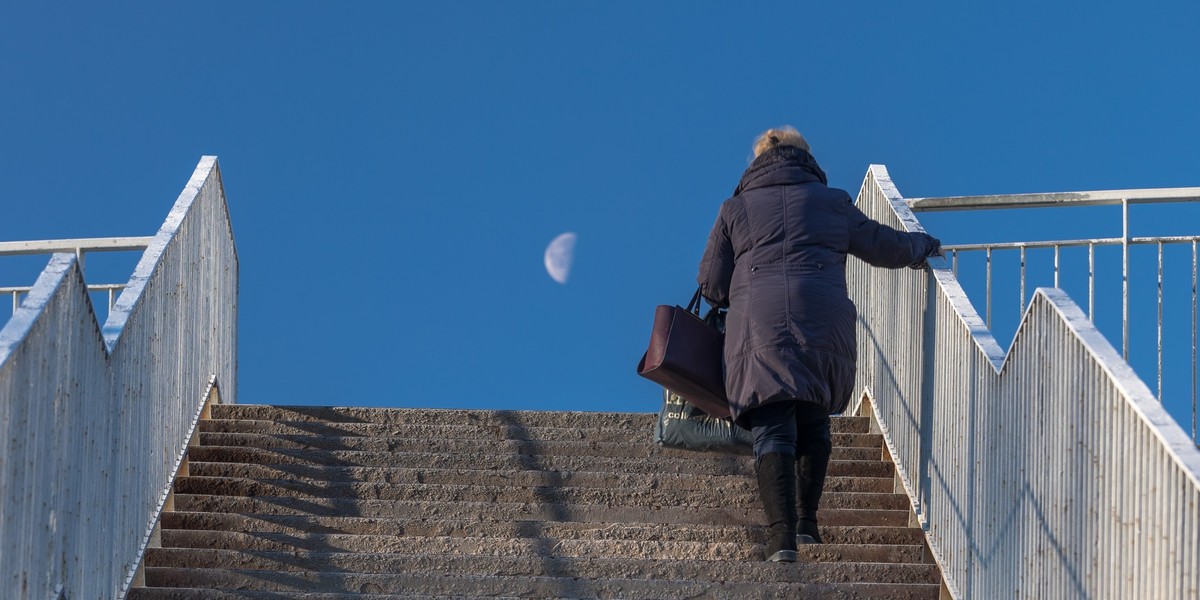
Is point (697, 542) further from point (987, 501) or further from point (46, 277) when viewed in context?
point (46, 277)

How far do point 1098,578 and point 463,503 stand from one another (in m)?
2.93

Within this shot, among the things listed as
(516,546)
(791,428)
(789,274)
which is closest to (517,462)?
(516,546)

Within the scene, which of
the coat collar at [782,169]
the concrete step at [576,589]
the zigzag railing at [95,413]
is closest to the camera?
the zigzag railing at [95,413]

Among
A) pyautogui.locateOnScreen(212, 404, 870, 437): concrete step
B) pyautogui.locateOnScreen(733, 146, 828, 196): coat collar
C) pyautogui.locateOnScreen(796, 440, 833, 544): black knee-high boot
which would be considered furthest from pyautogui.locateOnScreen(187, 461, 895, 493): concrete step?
pyautogui.locateOnScreen(733, 146, 828, 196): coat collar

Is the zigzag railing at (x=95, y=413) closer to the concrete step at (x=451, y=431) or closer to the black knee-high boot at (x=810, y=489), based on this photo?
the concrete step at (x=451, y=431)

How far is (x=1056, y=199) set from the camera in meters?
8.63

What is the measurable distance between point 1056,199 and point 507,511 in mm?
3198

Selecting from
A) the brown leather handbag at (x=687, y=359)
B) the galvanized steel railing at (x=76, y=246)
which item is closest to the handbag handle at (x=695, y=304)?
the brown leather handbag at (x=687, y=359)

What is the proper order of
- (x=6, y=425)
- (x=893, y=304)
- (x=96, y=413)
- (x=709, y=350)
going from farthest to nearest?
(x=893, y=304), (x=709, y=350), (x=96, y=413), (x=6, y=425)

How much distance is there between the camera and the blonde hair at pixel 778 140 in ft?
23.4

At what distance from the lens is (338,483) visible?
24.1ft

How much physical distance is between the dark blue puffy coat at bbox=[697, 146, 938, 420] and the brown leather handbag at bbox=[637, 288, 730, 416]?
0.52 feet

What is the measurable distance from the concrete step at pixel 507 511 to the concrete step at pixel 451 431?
2.52 ft

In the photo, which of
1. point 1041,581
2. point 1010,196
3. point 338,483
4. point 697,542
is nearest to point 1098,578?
point 1041,581
